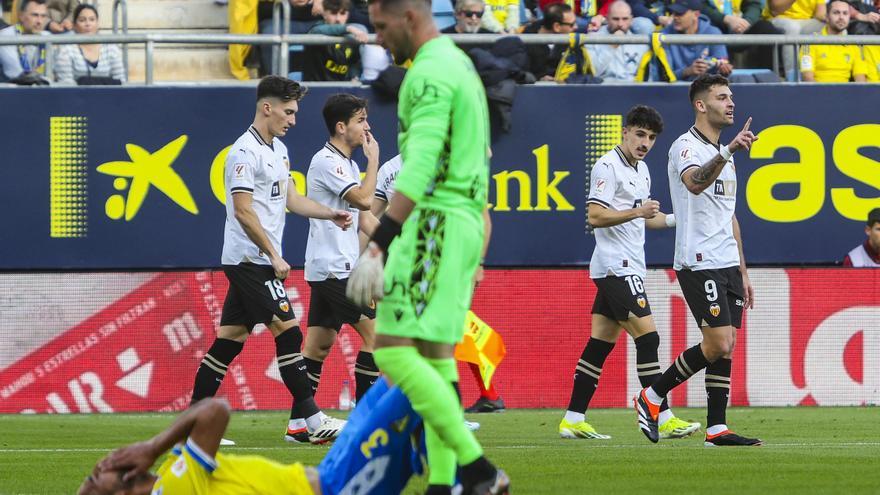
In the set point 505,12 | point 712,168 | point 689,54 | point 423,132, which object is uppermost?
point 505,12

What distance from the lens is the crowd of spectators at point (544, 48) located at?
51.5 feet

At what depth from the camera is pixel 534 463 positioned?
9148mm

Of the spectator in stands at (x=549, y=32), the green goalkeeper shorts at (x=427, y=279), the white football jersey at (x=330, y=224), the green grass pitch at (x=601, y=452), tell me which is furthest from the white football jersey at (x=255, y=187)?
the spectator in stands at (x=549, y=32)

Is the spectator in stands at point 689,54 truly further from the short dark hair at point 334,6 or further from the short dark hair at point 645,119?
the short dark hair at point 645,119

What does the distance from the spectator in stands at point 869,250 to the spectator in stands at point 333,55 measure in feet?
17.7

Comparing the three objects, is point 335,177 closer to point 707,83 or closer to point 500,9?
point 707,83

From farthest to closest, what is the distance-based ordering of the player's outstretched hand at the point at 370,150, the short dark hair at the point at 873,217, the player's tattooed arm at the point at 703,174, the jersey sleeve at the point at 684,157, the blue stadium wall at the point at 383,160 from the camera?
Result: the blue stadium wall at the point at 383,160 < the short dark hair at the point at 873,217 < the player's outstretched hand at the point at 370,150 < the jersey sleeve at the point at 684,157 < the player's tattooed arm at the point at 703,174

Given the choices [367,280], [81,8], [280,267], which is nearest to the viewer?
[367,280]

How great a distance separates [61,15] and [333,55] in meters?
3.13

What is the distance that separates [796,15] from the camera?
58.4 feet

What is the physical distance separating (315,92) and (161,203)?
1.93 meters

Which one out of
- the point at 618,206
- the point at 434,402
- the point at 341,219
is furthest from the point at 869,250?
the point at 434,402

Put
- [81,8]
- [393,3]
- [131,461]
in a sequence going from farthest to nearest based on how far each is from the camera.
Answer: [81,8] → [393,3] → [131,461]

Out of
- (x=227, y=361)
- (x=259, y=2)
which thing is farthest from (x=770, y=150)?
(x=227, y=361)
